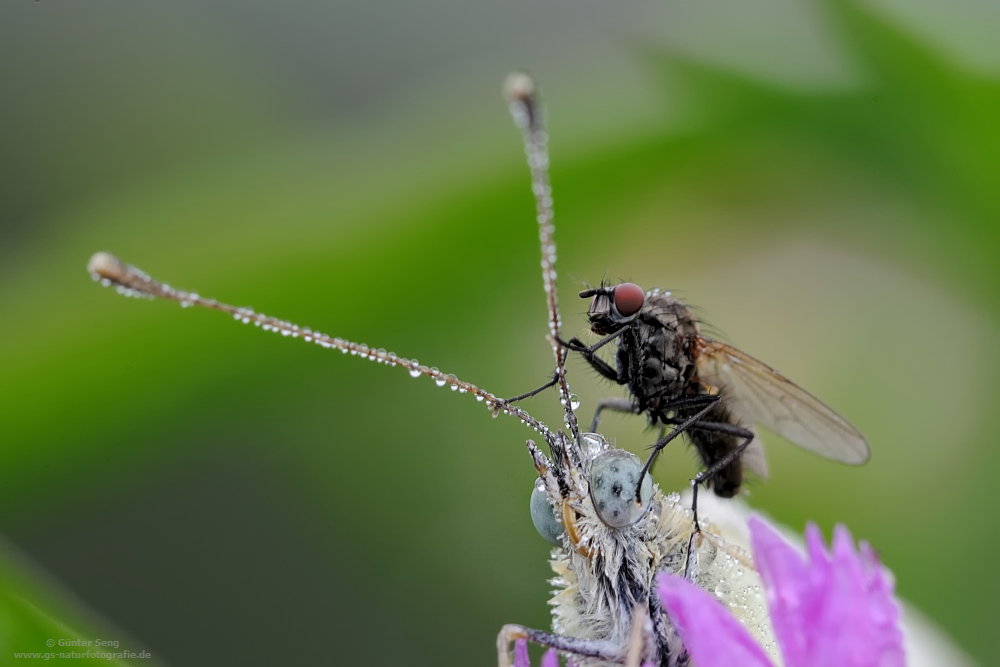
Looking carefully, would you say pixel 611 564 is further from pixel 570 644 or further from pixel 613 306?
pixel 613 306

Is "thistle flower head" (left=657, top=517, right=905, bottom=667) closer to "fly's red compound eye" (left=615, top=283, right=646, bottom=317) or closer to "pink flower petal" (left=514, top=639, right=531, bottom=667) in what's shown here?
"pink flower petal" (left=514, top=639, right=531, bottom=667)

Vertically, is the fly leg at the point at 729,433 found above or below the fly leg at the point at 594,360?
below

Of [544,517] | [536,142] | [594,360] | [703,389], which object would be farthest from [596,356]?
[536,142]

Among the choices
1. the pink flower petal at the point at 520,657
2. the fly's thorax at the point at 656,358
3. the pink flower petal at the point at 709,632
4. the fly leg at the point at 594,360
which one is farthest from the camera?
the fly's thorax at the point at 656,358

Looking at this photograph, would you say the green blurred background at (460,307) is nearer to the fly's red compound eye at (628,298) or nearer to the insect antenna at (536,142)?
the fly's red compound eye at (628,298)

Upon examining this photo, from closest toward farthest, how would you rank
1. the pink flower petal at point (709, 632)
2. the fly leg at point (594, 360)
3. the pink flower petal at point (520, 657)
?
1. the pink flower petal at point (709, 632)
2. the pink flower petal at point (520, 657)
3. the fly leg at point (594, 360)

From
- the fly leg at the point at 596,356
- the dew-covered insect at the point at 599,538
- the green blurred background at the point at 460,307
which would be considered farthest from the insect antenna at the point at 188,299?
the green blurred background at the point at 460,307

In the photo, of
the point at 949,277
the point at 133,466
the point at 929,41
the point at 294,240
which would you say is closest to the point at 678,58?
the point at 929,41
